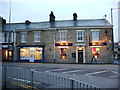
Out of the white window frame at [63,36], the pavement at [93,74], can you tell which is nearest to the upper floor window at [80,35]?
the white window frame at [63,36]

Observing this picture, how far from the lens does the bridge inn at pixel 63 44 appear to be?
72.3ft

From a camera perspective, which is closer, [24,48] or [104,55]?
[104,55]

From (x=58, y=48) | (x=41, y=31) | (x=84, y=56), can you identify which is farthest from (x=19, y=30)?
(x=84, y=56)

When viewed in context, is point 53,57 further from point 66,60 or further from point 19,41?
point 19,41

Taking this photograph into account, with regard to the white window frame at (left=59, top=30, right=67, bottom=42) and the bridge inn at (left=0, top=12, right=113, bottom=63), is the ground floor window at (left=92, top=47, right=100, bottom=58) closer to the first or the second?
the bridge inn at (left=0, top=12, right=113, bottom=63)

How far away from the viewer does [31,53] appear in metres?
24.8

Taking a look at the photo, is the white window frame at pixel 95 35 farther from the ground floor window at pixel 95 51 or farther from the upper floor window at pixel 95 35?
the ground floor window at pixel 95 51

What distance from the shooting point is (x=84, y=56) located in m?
22.3

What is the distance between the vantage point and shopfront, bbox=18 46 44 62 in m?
24.2

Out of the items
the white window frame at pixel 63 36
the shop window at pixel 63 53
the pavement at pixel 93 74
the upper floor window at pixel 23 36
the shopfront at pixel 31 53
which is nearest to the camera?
the pavement at pixel 93 74

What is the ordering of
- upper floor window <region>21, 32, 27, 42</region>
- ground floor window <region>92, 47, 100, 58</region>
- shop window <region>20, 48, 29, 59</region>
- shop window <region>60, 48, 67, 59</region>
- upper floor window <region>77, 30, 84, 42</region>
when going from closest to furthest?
ground floor window <region>92, 47, 100, 58</region>
upper floor window <region>77, 30, 84, 42</region>
shop window <region>60, 48, 67, 59</region>
shop window <region>20, 48, 29, 59</region>
upper floor window <region>21, 32, 27, 42</region>

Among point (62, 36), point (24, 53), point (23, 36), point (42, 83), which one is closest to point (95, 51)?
point (62, 36)

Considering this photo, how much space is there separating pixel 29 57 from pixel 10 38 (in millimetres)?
5615

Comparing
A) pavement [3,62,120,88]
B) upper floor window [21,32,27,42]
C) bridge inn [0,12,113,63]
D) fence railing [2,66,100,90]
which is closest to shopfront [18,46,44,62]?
bridge inn [0,12,113,63]
